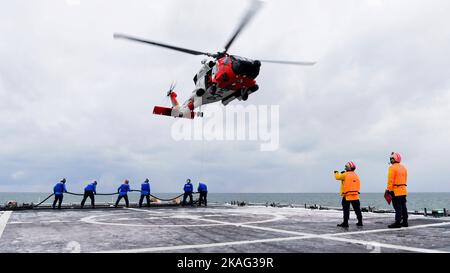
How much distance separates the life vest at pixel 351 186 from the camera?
10.5m

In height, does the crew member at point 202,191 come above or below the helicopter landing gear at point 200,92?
below

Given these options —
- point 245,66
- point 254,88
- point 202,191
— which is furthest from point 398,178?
point 202,191

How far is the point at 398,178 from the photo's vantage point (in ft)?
32.4

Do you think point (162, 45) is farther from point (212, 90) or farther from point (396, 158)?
point (396, 158)

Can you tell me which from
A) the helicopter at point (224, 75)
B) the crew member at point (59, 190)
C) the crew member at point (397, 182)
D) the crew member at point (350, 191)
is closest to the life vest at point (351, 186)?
the crew member at point (350, 191)

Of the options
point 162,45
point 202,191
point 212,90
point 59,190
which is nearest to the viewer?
point 162,45

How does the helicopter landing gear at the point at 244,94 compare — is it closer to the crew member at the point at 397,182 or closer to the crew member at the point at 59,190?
the crew member at the point at 397,182

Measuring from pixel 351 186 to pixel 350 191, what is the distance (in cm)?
16

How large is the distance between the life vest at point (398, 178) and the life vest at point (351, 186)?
3.31ft

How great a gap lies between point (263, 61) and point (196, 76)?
5.60 m
